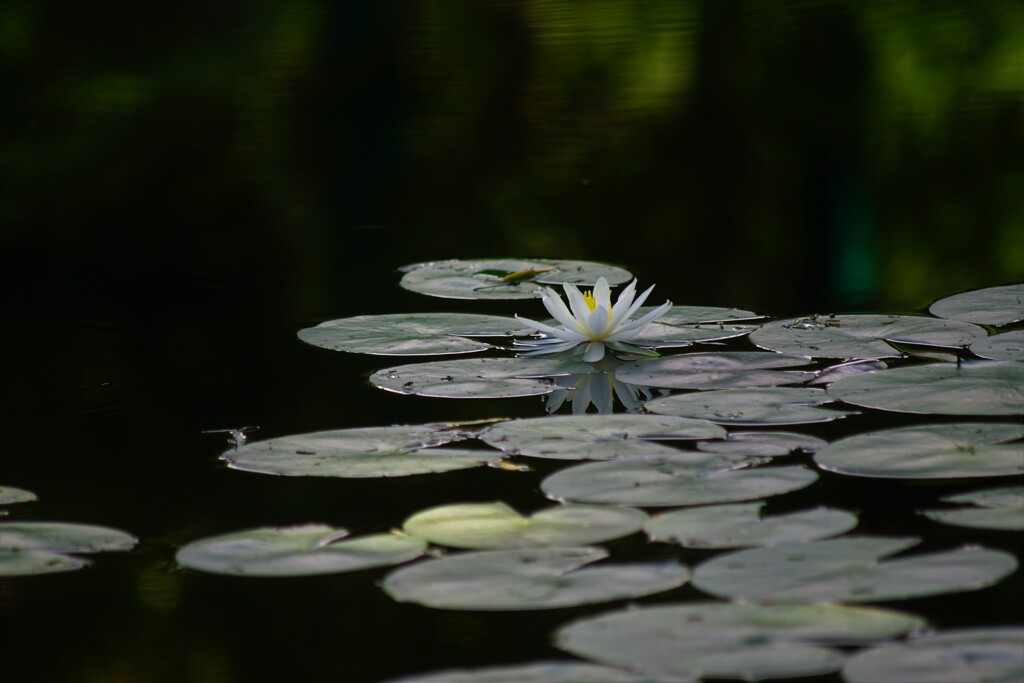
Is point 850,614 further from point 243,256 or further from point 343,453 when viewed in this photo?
point 243,256

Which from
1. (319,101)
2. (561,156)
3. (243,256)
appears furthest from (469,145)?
(243,256)

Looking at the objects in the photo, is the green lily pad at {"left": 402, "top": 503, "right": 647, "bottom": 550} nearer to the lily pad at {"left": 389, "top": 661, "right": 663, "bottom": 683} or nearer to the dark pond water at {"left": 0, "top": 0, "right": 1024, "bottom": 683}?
the dark pond water at {"left": 0, "top": 0, "right": 1024, "bottom": 683}

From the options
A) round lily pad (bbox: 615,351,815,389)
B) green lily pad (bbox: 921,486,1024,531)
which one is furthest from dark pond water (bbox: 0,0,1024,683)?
round lily pad (bbox: 615,351,815,389)

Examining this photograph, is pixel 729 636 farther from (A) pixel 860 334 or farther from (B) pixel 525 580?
(A) pixel 860 334

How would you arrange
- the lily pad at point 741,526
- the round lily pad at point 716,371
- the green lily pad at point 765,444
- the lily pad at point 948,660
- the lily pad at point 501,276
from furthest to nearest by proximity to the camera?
the lily pad at point 501,276 < the round lily pad at point 716,371 < the green lily pad at point 765,444 < the lily pad at point 741,526 < the lily pad at point 948,660

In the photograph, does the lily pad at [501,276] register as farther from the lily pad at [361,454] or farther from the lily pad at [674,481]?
the lily pad at [674,481]

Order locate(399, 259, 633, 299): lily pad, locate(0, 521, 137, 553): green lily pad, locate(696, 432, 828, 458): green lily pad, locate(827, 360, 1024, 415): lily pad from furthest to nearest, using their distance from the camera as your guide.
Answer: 1. locate(399, 259, 633, 299): lily pad
2. locate(827, 360, 1024, 415): lily pad
3. locate(696, 432, 828, 458): green lily pad
4. locate(0, 521, 137, 553): green lily pad

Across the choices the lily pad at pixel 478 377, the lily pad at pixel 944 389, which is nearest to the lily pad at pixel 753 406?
the lily pad at pixel 944 389
